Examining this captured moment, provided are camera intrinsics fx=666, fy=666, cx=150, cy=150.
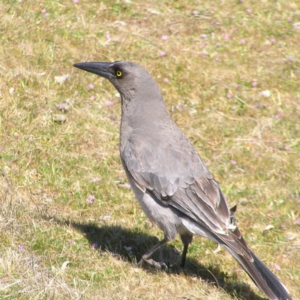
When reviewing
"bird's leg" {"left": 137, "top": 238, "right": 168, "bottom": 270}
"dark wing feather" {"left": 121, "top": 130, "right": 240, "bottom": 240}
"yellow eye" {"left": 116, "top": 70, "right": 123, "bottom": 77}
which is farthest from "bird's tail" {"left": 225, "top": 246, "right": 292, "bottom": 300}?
"yellow eye" {"left": 116, "top": 70, "right": 123, "bottom": 77}

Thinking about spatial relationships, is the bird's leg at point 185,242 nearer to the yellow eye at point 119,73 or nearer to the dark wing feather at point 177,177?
the dark wing feather at point 177,177

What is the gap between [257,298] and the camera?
6266 mm

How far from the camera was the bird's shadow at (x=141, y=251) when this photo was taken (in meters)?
6.42

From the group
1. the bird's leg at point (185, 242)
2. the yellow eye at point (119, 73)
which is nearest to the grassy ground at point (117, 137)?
the bird's leg at point (185, 242)

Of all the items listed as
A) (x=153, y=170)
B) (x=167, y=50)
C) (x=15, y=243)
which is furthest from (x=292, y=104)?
(x=15, y=243)

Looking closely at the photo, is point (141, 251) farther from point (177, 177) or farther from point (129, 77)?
point (129, 77)

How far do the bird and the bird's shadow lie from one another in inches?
7.2

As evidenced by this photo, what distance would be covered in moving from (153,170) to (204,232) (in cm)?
81

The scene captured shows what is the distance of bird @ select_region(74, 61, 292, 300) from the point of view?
609 cm

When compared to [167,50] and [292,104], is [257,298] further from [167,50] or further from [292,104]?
[167,50]

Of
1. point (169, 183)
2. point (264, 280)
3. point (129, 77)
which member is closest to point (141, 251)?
point (169, 183)

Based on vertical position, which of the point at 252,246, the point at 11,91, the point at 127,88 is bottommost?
the point at 252,246

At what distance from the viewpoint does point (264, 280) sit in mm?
5934

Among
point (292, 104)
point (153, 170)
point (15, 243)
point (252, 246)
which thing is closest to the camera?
point (15, 243)
